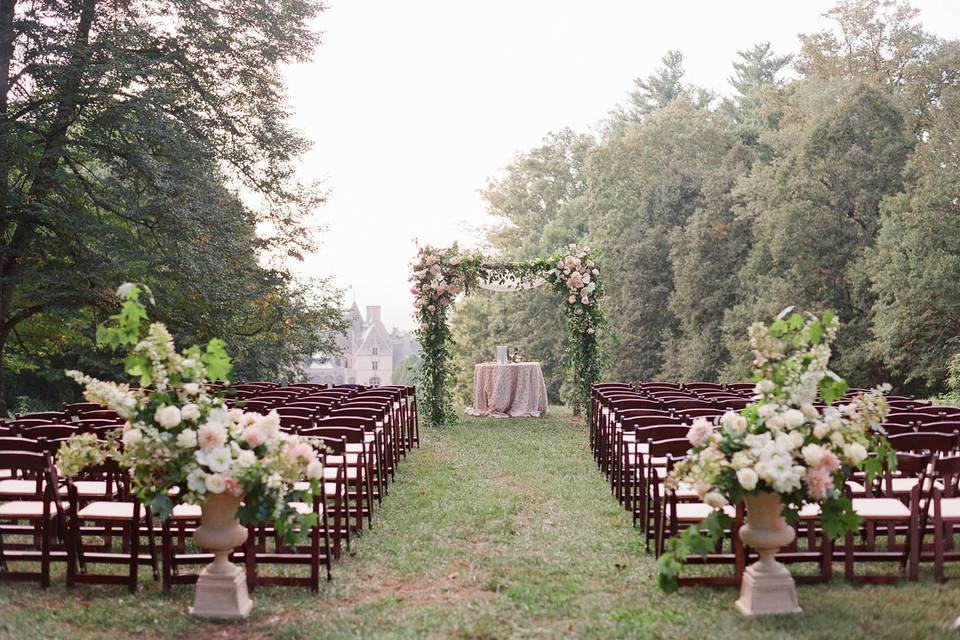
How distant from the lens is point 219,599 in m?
4.81

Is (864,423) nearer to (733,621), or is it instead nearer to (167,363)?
(733,621)

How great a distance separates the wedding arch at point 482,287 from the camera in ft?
50.5

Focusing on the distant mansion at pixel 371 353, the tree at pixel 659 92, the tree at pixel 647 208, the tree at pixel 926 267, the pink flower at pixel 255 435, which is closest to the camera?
the pink flower at pixel 255 435

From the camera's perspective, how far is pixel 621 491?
8.28 metres

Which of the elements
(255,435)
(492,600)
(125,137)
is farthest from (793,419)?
(125,137)

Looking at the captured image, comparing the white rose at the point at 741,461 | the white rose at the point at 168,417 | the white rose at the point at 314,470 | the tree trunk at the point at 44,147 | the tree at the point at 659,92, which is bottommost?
the white rose at the point at 314,470

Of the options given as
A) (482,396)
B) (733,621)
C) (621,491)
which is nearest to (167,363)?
(733,621)

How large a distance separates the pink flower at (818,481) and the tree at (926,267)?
17814mm

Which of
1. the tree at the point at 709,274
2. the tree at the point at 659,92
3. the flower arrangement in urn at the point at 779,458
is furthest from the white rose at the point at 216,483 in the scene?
the tree at the point at 659,92

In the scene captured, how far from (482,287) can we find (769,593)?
1189 centimetres

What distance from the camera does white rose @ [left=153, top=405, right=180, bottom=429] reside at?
14.9 feet

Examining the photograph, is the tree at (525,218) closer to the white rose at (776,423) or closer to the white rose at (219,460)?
the white rose at (776,423)

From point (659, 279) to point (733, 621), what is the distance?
97.5ft

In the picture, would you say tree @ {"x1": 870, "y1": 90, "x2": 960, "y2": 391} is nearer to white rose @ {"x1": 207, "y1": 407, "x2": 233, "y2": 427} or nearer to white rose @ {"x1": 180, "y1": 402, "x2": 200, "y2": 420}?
white rose @ {"x1": 207, "y1": 407, "x2": 233, "y2": 427}
